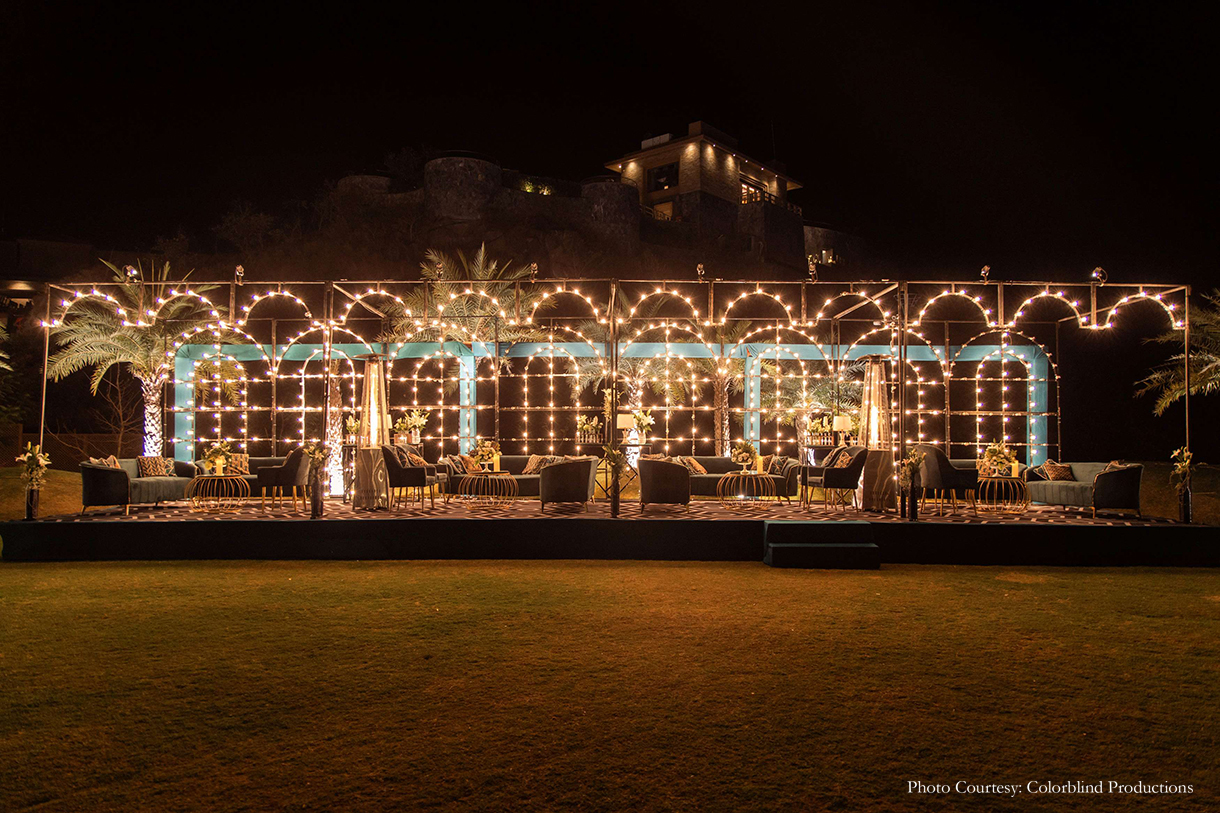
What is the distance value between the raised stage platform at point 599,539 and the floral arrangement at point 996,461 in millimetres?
2076

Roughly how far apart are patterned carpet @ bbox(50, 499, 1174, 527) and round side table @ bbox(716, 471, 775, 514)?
1.00 feet

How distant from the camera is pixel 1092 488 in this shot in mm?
9547

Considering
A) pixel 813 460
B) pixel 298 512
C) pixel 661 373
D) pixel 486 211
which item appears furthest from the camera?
pixel 486 211

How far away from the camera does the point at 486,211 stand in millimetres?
40719

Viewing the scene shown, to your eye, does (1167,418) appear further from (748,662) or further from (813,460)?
(748,662)

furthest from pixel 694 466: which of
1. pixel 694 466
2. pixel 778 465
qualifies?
pixel 778 465

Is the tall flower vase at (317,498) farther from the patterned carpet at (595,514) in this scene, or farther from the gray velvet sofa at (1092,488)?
the gray velvet sofa at (1092,488)

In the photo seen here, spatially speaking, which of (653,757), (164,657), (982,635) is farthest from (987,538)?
(164,657)

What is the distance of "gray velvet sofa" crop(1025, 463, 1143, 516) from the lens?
30.2ft

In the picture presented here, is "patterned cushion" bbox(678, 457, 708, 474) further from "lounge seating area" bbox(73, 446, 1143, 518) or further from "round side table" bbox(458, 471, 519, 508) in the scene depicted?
"round side table" bbox(458, 471, 519, 508)

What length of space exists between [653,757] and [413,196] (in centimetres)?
4257

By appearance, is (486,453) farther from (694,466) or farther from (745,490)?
(745,490)

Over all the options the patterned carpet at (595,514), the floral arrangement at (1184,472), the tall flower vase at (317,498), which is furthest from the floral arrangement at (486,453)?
the floral arrangement at (1184,472)

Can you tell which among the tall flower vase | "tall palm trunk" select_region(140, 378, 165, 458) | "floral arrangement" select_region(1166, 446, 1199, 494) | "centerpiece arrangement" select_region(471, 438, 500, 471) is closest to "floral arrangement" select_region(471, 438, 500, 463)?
"centerpiece arrangement" select_region(471, 438, 500, 471)
